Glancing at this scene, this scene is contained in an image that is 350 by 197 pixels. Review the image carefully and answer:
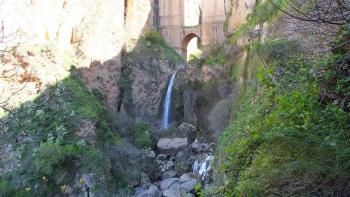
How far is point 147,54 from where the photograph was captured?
24.6m

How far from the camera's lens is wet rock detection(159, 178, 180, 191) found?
14188mm

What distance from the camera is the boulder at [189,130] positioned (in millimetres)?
19109

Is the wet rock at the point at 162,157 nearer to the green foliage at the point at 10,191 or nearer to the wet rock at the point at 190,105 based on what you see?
the wet rock at the point at 190,105

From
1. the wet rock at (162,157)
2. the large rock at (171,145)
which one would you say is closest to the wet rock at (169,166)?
the wet rock at (162,157)

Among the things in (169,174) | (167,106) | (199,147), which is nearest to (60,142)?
(169,174)

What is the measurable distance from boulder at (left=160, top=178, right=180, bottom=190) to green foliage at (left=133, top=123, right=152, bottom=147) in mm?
3991

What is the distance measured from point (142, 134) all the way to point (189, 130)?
8.03 feet

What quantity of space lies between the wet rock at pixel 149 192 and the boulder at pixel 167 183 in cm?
31

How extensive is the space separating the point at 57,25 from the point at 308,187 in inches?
689

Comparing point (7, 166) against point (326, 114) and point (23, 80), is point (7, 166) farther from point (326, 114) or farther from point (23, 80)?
point (326, 114)

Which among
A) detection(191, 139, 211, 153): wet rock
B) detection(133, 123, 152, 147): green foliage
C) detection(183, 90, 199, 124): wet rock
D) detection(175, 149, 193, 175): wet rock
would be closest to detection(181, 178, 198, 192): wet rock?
detection(175, 149, 193, 175): wet rock

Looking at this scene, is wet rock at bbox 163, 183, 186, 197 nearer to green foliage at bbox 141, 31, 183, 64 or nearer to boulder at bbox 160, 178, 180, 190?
boulder at bbox 160, 178, 180, 190

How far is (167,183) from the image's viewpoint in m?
14.4

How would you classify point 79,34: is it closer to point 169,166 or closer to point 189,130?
point 189,130
